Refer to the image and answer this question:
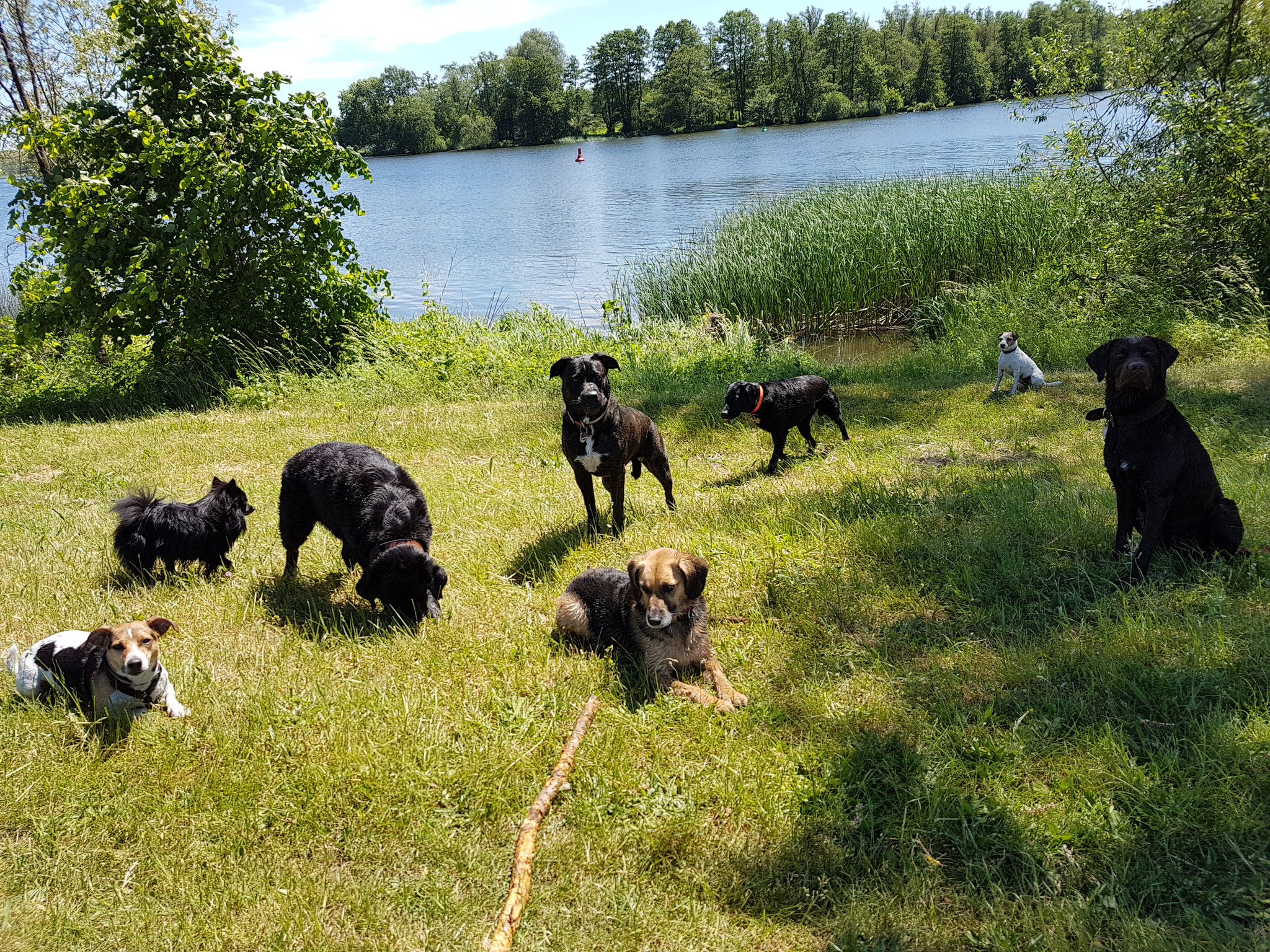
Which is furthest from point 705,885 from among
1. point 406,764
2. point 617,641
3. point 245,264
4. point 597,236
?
point 597,236

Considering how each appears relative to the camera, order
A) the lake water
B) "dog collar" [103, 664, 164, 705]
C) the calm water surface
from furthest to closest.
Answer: the calm water surface → the lake water → "dog collar" [103, 664, 164, 705]

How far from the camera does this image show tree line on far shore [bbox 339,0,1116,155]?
8162 cm

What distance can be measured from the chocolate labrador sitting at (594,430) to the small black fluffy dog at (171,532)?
249 centimetres

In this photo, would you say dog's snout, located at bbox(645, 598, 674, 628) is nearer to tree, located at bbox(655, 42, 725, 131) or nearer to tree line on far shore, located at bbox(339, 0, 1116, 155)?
tree line on far shore, located at bbox(339, 0, 1116, 155)

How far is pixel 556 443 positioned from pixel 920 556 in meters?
4.54

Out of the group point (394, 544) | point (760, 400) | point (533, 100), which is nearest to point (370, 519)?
point (394, 544)

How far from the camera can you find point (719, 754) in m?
3.60

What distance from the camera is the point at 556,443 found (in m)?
8.65

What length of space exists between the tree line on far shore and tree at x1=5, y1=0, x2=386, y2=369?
77.7 m


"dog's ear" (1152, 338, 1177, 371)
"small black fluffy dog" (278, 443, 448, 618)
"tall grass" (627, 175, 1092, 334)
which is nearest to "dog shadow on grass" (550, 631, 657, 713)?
"small black fluffy dog" (278, 443, 448, 618)

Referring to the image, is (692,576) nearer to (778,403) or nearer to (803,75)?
(778,403)

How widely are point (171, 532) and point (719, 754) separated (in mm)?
4065

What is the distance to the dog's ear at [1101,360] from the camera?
4637mm

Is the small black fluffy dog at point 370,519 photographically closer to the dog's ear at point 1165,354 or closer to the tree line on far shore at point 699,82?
the dog's ear at point 1165,354
